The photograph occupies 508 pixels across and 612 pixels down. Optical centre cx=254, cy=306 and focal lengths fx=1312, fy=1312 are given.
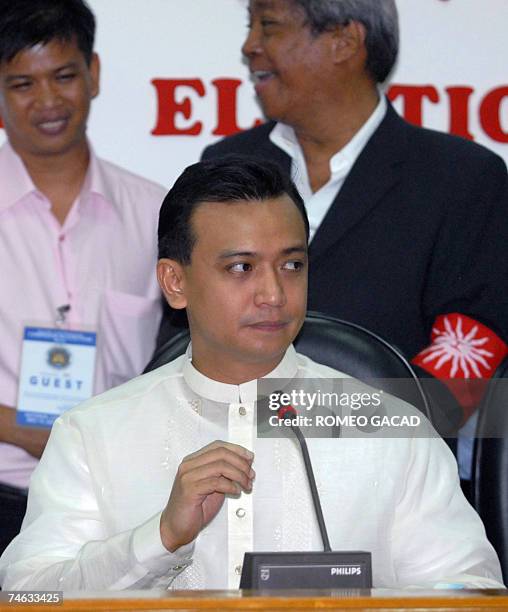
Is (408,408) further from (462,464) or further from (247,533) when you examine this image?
(462,464)

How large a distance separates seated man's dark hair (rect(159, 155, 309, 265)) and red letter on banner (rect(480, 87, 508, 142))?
128 cm

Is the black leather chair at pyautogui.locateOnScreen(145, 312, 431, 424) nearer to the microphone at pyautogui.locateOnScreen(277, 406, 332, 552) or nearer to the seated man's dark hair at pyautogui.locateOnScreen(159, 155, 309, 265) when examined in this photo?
the seated man's dark hair at pyautogui.locateOnScreen(159, 155, 309, 265)

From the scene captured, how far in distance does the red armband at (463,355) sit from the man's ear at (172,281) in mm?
816

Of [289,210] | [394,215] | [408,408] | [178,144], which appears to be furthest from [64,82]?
[408,408]

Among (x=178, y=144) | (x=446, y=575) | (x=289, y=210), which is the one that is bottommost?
Answer: (x=446, y=575)

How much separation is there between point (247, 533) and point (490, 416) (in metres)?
0.56

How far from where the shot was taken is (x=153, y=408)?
98.3 inches

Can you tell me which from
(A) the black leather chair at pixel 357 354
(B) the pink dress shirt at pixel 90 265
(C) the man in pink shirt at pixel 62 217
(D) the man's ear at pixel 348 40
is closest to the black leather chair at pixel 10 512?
(C) the man in pink shirt at pixel 62 217

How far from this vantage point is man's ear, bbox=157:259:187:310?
2.51 meters

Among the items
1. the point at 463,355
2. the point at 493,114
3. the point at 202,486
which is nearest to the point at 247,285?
the point at 202,486

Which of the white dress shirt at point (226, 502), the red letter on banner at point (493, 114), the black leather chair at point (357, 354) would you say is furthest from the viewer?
the red letter on banner at point (493, 114)

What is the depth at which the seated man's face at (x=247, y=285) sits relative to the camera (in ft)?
7.61

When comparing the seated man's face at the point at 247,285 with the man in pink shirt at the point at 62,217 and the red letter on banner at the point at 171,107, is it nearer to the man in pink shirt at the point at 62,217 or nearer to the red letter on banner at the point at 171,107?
the man in pink shirt at the point at 62,217

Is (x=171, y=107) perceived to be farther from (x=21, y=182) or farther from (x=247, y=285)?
(x=247, y=285)
